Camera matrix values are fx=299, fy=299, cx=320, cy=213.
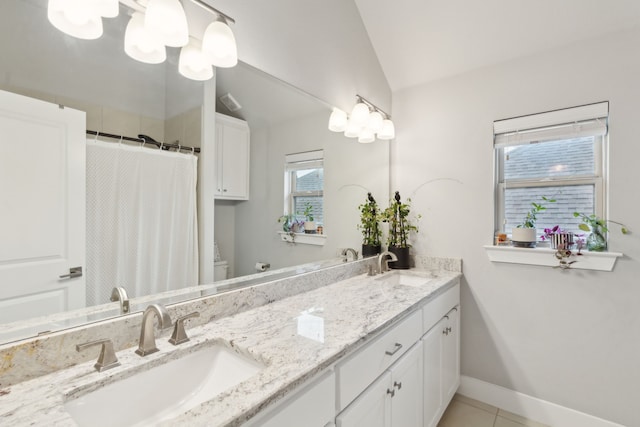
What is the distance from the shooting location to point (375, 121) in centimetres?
216

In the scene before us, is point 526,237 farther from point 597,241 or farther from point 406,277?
point 406,277

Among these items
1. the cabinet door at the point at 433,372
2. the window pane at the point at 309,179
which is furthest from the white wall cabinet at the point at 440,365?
the window pane at the point at 309,179

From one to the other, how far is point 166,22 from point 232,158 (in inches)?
21.1

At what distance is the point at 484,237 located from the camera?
2070mm

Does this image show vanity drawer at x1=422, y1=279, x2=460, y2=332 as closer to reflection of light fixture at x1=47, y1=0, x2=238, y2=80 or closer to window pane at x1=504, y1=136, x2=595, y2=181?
window pane at x1=504, y1=136, x2=595, y2=181

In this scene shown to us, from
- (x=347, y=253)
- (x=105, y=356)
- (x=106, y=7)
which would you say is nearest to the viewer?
(x=105, y=356)

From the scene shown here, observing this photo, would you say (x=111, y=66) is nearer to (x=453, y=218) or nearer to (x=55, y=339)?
(x=55, y=339)

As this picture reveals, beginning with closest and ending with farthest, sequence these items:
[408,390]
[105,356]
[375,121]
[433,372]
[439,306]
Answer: [105,356]
[408,390]
[433,372]
[439,306]
[375,121]

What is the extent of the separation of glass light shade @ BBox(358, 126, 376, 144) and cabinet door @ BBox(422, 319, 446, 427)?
4.22ft

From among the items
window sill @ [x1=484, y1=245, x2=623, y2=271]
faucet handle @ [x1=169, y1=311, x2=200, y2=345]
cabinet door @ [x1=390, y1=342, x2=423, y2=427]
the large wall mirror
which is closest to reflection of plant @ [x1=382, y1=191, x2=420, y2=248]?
the large wall mirror

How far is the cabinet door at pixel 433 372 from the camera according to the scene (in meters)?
1.58

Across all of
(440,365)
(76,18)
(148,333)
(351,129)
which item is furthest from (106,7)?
(440,365)

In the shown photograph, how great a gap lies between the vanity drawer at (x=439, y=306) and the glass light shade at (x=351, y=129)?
1.19 meters

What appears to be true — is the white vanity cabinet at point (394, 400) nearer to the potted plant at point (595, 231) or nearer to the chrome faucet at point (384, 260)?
the chrome faucet at point (384, 260)
